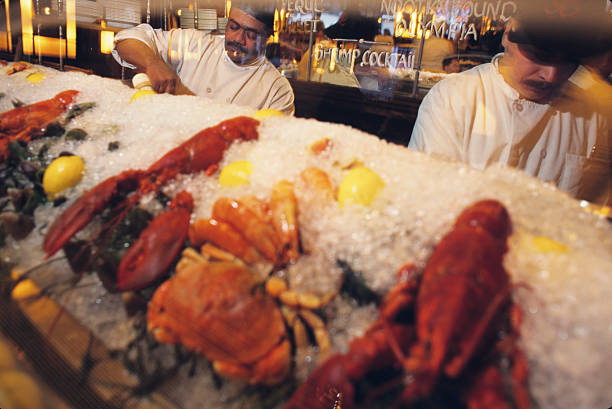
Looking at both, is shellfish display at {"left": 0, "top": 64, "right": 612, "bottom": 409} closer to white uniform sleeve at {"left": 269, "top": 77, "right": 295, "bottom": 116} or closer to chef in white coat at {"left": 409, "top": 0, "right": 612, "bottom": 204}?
chef in white coat at {"left": 409, "top": 0, "right": 612, "bottom": 204}

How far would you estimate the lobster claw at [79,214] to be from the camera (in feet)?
3.32

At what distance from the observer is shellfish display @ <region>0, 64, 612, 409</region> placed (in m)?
0.67

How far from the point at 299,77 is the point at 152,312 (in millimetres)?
4194

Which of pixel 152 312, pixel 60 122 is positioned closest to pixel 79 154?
pixel 60 122

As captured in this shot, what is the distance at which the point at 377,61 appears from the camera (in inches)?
145

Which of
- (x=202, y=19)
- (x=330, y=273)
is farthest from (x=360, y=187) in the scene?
(x=202, y=19)

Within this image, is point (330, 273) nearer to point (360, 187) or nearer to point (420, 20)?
point (360, 187)

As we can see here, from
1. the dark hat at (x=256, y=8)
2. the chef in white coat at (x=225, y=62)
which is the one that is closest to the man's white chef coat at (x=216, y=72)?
the chef in white coat at (x=225, y=62)

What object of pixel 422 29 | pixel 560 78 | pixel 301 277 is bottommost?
pixel 301 277

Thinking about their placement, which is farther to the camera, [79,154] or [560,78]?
[560,78]

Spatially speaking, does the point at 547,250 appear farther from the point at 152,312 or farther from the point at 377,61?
the point at 377,61

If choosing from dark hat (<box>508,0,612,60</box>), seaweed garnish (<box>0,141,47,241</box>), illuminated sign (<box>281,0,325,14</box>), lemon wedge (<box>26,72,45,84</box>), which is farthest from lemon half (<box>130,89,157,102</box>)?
illuminated sign (<box>281,0,325,14</box>)

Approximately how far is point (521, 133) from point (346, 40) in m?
2.38

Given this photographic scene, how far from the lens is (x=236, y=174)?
1.17m
